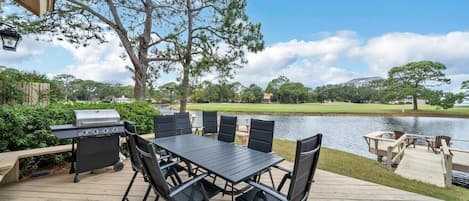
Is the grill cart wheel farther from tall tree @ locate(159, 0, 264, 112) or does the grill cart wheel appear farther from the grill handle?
tall tree @ locate(159, 0, 264, 112)

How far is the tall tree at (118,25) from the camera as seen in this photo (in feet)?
16.7

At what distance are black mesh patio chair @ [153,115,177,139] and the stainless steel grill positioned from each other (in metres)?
0.53

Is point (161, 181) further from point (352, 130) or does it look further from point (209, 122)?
point (352, 130)

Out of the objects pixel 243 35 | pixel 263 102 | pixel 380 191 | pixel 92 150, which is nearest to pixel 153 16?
pixel 243 35

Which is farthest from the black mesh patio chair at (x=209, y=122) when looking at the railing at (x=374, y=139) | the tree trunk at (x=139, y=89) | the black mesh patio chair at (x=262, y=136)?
the railing at (x=374, y=139)

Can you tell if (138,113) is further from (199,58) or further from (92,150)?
(199,58)

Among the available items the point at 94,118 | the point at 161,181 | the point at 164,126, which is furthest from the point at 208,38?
the point at 161,181

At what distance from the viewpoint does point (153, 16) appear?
646 centimetres

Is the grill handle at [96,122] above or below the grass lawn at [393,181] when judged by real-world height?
above

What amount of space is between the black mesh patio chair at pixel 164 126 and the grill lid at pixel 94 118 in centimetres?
60

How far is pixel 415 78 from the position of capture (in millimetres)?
22922

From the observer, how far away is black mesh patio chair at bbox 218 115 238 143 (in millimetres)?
3262

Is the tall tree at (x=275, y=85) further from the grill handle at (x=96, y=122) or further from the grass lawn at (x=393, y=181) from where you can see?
the grill handle at (x=96, y=122)

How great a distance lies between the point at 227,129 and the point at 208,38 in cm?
434
